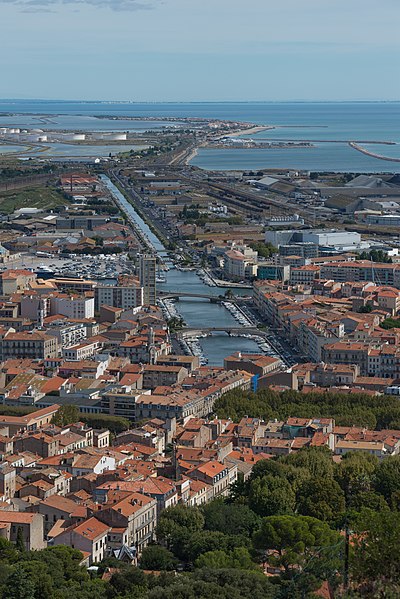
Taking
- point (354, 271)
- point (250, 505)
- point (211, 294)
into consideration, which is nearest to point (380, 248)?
point (354, 271)

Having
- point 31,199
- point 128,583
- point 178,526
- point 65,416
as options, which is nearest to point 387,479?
point 178,526

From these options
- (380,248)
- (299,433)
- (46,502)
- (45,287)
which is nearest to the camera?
(46,502)

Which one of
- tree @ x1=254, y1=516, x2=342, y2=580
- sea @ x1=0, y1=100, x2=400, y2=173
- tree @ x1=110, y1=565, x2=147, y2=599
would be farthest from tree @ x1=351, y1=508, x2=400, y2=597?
sea @ x1=0, y1=100, x2=400, y2=173

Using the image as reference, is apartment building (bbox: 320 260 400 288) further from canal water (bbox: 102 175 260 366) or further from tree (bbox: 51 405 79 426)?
tree (bbox: 51 405 79 426)

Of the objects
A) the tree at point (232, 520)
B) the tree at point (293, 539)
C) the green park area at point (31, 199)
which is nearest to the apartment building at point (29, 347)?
the tree at point (232, 520)

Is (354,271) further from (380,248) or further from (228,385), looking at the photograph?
(228,385)

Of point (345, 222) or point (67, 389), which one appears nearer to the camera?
point (67, 389)

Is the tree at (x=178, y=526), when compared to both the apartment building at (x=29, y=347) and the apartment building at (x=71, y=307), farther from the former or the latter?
the apartment building at (x=71, y=307)
